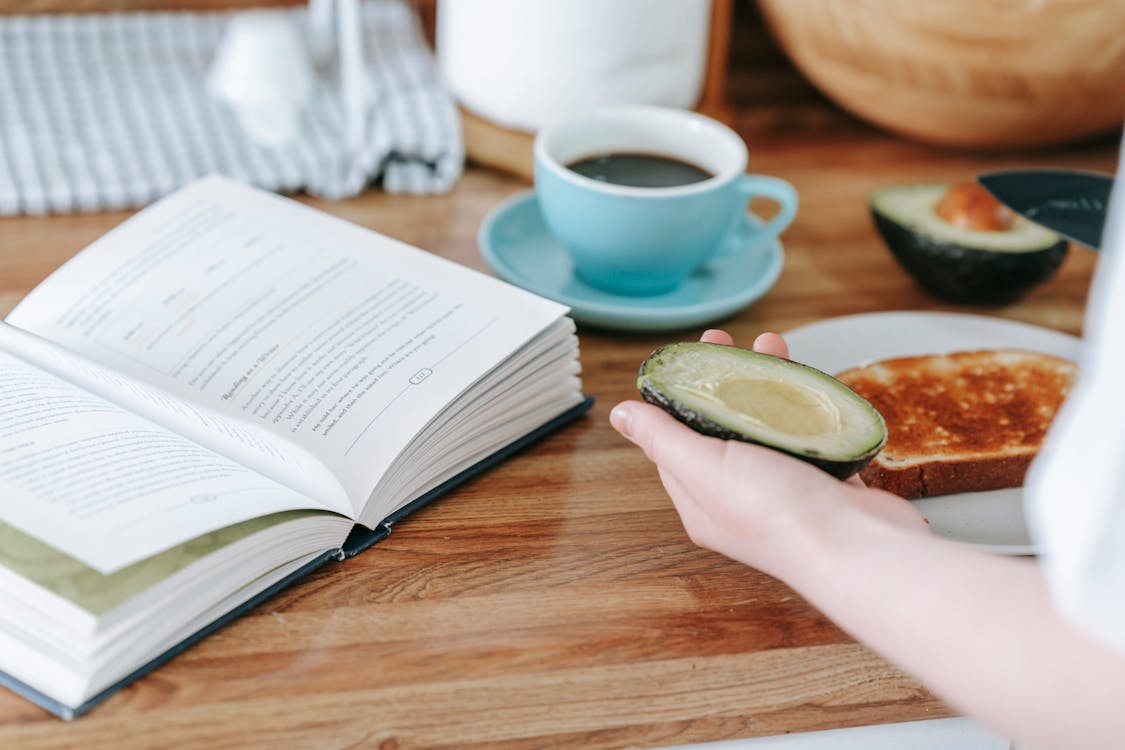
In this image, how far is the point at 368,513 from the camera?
2.29 ft

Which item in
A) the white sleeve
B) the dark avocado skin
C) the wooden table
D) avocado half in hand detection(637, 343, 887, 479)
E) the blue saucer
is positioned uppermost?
the white sleeve

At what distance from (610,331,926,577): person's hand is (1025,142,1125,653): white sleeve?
154 mm

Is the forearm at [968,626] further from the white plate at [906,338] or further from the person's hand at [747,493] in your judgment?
the white plate at [906,338]

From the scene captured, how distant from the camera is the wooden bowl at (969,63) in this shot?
110cm

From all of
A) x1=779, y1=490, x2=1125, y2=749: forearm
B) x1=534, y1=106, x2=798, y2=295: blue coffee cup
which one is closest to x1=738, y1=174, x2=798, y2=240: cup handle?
x1=534, y1=106, x2=798, y2=295: blue coffee cup

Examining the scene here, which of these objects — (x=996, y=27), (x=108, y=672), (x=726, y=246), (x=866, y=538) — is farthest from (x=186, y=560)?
(x=996, y=27)

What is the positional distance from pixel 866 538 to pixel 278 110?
2.87 ft

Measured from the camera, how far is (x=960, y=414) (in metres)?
0.83

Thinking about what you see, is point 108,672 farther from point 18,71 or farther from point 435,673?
point 18,71

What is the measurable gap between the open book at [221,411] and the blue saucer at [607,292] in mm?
117

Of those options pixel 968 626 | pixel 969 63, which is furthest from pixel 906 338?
pixel 968 626

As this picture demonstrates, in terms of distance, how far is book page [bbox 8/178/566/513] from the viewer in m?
0.72

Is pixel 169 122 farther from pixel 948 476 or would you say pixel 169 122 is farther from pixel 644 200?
pixel 948 476

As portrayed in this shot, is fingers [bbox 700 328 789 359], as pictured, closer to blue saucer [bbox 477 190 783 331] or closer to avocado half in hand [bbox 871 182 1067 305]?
blue saucer [bbox 477 190 783 331]
